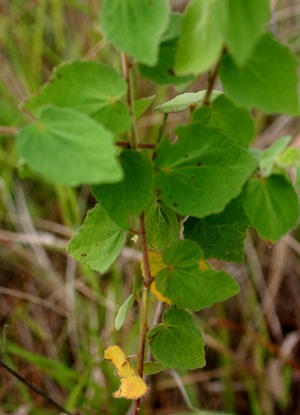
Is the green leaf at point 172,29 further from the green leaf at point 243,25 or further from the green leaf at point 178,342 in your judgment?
the green leaf at point 178,342

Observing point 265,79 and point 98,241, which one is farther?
point 98,241

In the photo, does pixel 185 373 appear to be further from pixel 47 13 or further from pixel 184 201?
pixel 47 13

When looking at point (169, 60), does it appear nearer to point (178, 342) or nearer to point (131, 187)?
point (131, 187)

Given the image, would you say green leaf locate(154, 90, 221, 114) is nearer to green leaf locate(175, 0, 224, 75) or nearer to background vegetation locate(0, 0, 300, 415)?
green leaf locate(175, 0, 224, 75)

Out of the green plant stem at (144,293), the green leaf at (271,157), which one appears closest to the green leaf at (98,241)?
the green plant stem at (144,293)

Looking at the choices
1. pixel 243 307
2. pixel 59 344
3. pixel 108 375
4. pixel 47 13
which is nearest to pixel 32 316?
pixel 59 344

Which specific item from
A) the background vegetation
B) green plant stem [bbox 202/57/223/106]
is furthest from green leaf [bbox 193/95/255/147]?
the background vegetation

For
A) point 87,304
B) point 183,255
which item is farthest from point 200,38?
point 87,304
